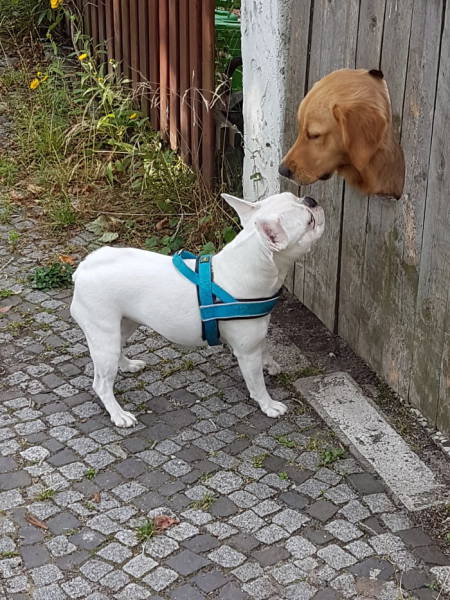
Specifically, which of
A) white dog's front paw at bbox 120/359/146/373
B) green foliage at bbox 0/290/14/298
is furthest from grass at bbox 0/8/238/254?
white dog's front paw at bbox 120/359/146/373

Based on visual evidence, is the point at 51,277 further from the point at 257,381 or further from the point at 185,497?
the point at 185,497

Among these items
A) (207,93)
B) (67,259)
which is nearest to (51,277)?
(67,259)

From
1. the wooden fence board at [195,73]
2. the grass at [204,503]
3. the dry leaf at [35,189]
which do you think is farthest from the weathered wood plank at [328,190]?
the dry leaf at [35,189]

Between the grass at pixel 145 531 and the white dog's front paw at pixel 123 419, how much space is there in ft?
2.47

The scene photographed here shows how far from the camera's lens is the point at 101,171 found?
7223 mm

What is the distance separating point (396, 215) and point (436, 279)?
41 centimetres

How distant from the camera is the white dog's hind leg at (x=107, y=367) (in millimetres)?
4348

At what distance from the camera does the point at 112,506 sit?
13.1 ft

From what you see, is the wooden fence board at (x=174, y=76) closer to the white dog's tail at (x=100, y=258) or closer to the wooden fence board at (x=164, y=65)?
the wooden fence board at (x=164, y=65)

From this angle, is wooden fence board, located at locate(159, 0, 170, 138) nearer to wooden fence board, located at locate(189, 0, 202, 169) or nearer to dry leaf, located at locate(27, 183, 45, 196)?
wooden fence board, located at locate(189, 0, 202, 169)

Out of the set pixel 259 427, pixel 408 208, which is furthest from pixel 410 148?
pixel 259 427

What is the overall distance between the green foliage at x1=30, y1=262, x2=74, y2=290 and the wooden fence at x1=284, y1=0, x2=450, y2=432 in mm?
1775

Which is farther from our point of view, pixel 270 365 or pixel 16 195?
pixel 16 195

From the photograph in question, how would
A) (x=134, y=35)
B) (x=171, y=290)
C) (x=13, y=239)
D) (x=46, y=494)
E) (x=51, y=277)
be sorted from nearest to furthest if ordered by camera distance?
(x=46, y=494)
(x=171, y=290)
(x=51, y=277)
(x=13, y=239)
(x=134, y=35)
